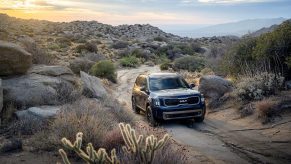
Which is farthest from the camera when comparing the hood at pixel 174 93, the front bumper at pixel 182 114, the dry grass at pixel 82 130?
the hood at pixel 174 93

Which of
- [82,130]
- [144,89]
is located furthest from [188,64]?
[82,130]

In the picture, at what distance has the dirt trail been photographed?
36.9 feet

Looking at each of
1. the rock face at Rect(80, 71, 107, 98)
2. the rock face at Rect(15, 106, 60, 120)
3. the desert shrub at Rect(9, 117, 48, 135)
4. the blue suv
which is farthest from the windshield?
the desert shrub at Rect(9, 117, 48, 135)

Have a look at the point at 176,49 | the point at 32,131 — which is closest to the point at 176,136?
the point at 32,131

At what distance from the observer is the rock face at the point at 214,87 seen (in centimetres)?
2017

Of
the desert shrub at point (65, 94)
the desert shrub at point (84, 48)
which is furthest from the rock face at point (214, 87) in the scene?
the desert shrub at point (84, 48)

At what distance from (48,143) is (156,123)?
226 inches

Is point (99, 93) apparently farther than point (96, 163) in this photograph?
Yes

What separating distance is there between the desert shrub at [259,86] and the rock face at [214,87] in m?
1.29

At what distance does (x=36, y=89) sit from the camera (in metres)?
16.2

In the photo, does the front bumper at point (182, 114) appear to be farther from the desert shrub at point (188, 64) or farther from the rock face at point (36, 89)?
the desert shrub at point (188, 64)

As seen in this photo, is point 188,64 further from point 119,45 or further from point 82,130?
point 82,130

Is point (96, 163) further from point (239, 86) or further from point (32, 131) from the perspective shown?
point (239, 86)

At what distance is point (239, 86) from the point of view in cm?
1870
